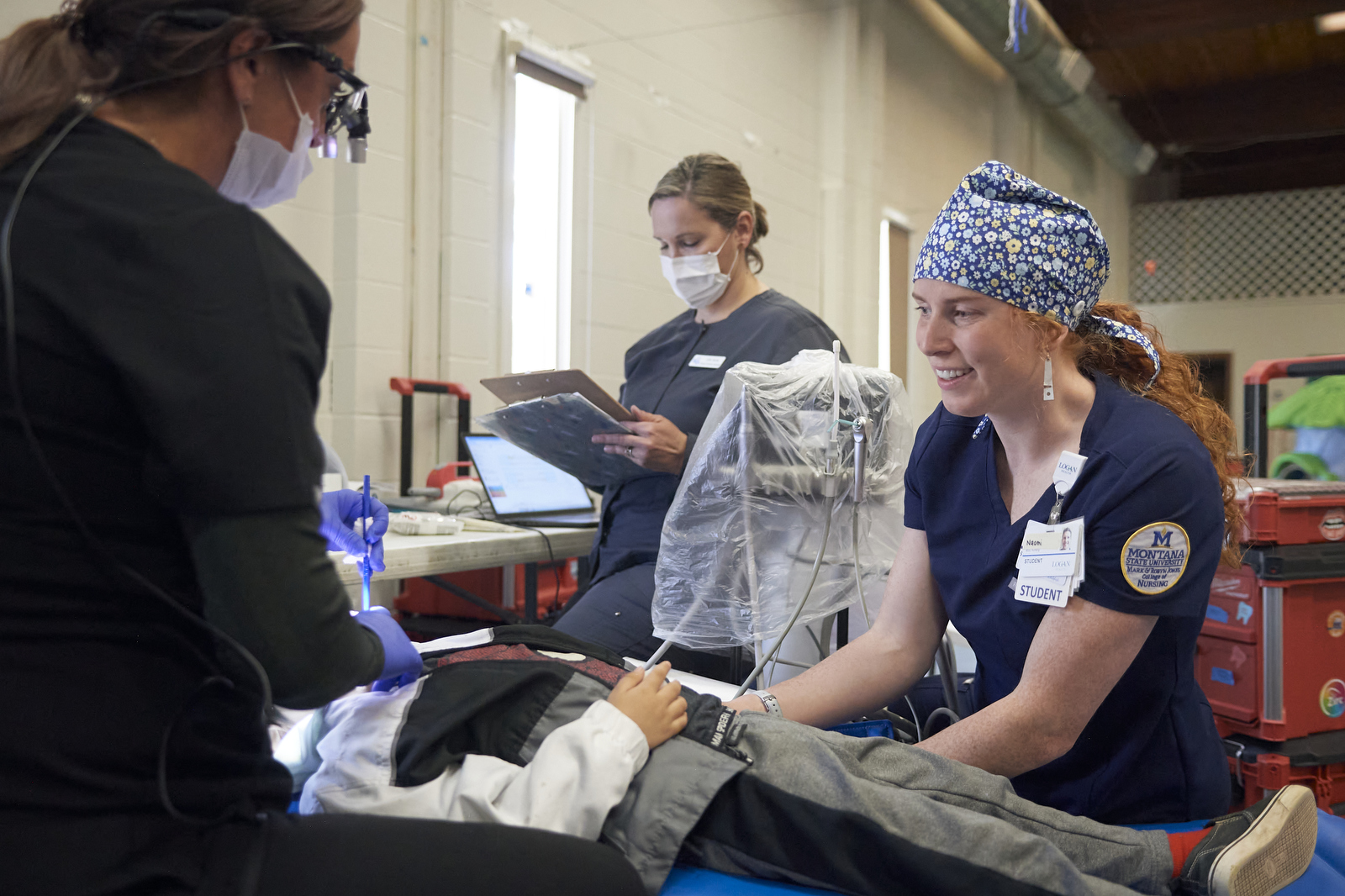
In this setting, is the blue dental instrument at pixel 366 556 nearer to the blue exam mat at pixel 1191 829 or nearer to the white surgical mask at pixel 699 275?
the blue exam mat at pixel 1191 829

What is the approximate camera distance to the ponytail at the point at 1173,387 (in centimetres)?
121

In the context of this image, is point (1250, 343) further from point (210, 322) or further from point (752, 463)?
point (210, 322)

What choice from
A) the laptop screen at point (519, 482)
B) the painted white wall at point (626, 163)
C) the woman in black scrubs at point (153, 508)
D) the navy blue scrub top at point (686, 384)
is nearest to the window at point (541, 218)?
the painted white wall at point (626, 163)

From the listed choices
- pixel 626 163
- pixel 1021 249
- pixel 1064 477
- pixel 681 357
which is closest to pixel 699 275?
pixel 681 357

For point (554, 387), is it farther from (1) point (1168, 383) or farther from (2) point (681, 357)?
(1) point (1168, 383)

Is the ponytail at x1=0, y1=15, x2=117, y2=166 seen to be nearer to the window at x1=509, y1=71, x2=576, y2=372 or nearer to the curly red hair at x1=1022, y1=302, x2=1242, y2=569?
the curly red hair at x1=1022, y1=302, x2=1242, y2=569

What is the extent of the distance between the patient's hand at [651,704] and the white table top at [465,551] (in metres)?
0.87

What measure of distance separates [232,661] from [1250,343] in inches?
103

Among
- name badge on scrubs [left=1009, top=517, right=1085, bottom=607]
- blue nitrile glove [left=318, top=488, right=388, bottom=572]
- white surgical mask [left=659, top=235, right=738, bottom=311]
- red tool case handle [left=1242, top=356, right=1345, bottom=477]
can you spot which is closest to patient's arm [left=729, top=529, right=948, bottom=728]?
name badge on scrubs [left=1009, top=517, right=1085, bottom=607]

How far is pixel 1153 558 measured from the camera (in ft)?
3.44

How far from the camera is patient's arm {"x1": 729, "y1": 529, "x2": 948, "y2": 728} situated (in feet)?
4.42

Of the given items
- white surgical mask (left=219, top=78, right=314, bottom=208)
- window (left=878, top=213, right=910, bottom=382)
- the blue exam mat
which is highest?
window (left=878, top=213, right=910, bottom=382)

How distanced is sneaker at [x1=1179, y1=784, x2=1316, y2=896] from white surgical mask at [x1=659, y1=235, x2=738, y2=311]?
1.49 meters

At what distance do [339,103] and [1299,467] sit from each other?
8.45 ft
